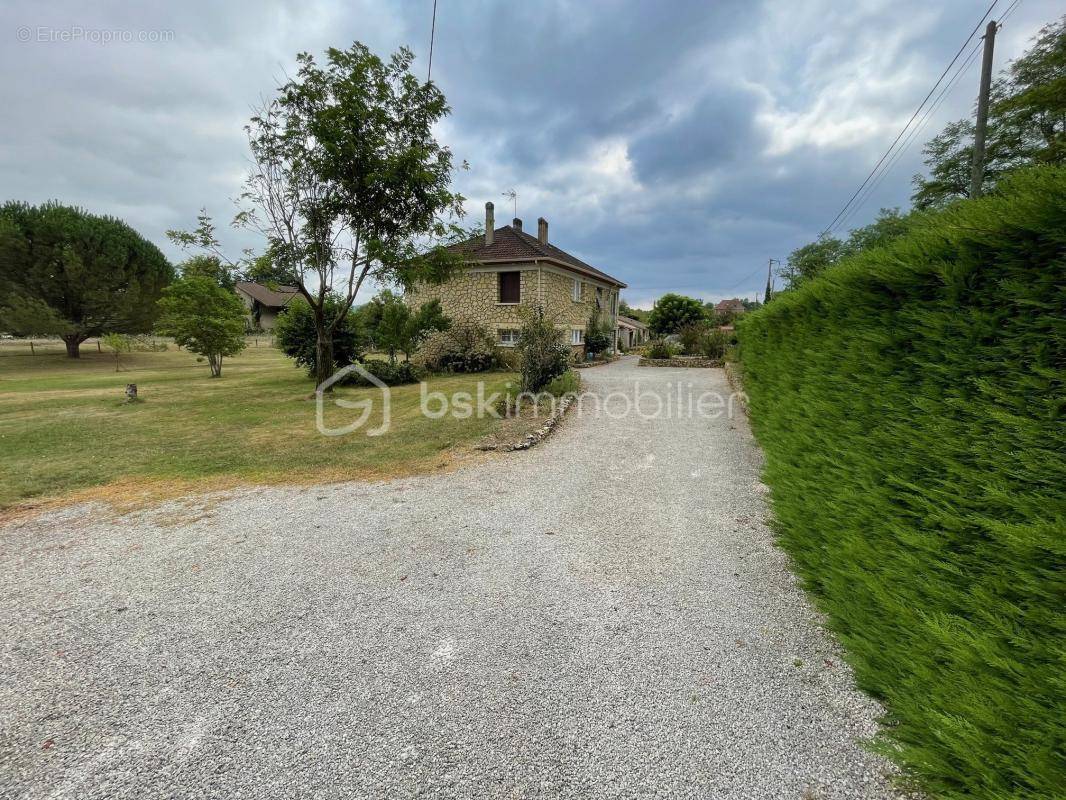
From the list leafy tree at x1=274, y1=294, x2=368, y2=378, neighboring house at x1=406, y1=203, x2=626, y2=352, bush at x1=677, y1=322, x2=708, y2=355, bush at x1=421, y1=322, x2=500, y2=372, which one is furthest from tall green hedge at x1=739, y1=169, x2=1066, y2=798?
bush at x1=677, y1=322, x2=708, y2=355

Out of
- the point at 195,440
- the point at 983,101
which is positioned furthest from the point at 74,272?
the point at 983,101

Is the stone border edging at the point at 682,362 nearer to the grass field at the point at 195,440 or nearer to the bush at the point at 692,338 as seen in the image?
the bush at the point at 692,338

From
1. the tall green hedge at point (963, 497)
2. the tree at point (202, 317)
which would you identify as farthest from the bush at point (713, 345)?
the tree at point (202, 317)

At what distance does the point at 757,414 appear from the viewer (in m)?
7.44

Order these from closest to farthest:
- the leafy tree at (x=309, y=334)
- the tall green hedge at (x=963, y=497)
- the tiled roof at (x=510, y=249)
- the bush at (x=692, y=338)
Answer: the tall green hedge at (x=963, y=497)
the leafy tree at (x=309, y=334)
the tiled roof at (x=510, y=249)
the bush at (x=692, y=338)

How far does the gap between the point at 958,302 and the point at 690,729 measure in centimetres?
264

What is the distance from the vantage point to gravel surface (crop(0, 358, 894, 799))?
2080 mm

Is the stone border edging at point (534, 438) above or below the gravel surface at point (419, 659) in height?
above

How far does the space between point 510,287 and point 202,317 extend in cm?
1437

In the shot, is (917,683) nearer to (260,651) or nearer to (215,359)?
(260,651)

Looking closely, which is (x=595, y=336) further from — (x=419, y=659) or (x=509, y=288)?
(x=419, y=659)

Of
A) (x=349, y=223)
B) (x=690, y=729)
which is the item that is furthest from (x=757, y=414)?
(x=349, y=223)

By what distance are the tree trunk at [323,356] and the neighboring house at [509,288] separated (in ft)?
21.7

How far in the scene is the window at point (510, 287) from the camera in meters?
21.5
